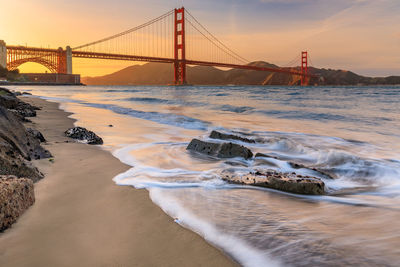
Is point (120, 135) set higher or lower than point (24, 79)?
lower

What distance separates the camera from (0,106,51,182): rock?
1782 millimetres

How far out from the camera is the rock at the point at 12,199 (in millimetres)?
1308

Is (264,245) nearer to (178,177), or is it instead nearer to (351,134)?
(178,177)

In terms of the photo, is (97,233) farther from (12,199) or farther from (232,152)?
(232,152)

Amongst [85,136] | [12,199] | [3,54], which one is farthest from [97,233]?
[3,54]

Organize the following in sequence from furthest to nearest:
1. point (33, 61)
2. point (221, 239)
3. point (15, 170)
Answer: point (33, 61)
point (15, 170)
point (221, 239)

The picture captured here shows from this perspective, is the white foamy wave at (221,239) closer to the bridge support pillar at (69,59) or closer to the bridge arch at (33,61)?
the bridge support pillar at (69,59)

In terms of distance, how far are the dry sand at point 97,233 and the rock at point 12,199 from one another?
0.13 ft

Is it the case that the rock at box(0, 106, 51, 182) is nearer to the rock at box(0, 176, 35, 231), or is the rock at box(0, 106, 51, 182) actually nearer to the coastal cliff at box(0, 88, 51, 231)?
the coastal cliff at box(0, 88, 51, 231)

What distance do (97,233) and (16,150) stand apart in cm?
126

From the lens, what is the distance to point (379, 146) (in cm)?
431

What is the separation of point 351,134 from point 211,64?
34006mm

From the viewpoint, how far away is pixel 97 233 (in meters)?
1.34

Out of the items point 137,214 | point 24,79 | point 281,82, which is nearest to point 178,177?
point 137,214
